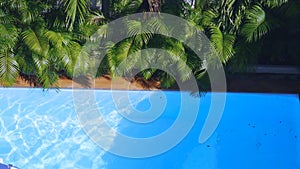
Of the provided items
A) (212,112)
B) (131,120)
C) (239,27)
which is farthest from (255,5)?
(131,120)

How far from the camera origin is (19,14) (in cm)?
725

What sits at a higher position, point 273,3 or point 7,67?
point 273,3

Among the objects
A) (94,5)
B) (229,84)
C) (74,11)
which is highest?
(74,11)

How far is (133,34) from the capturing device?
711 centimetres

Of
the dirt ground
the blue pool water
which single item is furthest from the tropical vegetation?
the blue pool water

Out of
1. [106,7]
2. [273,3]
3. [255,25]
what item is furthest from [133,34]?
[273,3]

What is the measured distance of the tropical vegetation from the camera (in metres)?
7.06

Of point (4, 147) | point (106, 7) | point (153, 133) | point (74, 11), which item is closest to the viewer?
point (4, 147)

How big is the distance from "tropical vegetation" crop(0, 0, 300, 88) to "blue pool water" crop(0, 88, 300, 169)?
0.44m

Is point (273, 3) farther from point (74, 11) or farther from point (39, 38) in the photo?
point (39, 38)

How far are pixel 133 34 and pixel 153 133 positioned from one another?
5.85 ft

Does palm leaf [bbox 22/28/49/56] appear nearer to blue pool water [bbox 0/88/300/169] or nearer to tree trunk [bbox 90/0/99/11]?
blue pool water [bbox 0/88/300/169]

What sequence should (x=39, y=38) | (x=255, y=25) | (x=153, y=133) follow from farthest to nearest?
(x=255, y=25)
(x=153, y=133)
(x=39, y=38)

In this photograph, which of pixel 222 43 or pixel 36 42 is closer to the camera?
pixel 36 42
